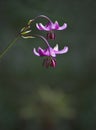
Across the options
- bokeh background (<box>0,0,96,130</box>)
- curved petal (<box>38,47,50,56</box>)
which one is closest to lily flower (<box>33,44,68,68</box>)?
curved petal (<box>38,47,50,56</box>)

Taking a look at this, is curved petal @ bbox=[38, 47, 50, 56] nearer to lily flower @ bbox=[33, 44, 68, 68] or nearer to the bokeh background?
lily flower @ bbox=[33, 44, 68, 68]

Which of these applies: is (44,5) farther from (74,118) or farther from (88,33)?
(74,118)

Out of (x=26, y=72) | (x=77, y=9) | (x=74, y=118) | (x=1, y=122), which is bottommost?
(x=74, y=118)

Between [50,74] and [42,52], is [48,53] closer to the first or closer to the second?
[42,52]

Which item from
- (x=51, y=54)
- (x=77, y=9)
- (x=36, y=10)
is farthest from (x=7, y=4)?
(x=51, y=54)

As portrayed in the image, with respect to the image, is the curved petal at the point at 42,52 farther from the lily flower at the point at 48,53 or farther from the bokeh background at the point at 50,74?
the bokeh background at the point at 50,74

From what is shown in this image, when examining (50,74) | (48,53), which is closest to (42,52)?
(48,53)

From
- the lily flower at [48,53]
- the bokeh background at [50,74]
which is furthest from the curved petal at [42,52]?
the bokeh background at [50,74]

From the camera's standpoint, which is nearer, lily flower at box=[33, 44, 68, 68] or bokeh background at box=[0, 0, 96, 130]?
lily flower at box=[33, 44, 68, 68]
